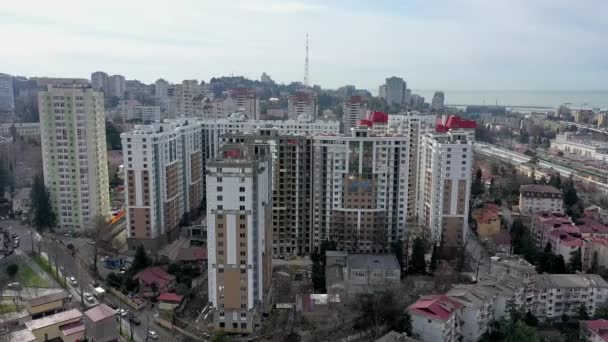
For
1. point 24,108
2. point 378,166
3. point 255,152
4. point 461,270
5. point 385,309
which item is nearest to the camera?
point 385,309

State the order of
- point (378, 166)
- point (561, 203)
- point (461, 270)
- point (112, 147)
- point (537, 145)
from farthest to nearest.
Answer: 1. point (537, 145)
2. point (112, 147)
3. point (561, 203)
4. point (378, 166)
5. point (461, 270)

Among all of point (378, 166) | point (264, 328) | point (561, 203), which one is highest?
point (378, 166)

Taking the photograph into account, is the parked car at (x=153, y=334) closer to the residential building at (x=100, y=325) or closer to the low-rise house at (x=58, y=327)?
the residential building at (x=100, y=325)

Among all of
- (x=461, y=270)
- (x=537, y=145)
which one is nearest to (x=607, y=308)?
(x=461, y=270)

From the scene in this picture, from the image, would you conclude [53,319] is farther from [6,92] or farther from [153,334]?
[6,92]

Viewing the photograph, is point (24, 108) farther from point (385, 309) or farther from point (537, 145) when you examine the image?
point (537, 145)

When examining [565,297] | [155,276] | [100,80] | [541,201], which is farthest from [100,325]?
[100,80]

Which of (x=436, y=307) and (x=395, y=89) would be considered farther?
(x=395, y=89)
